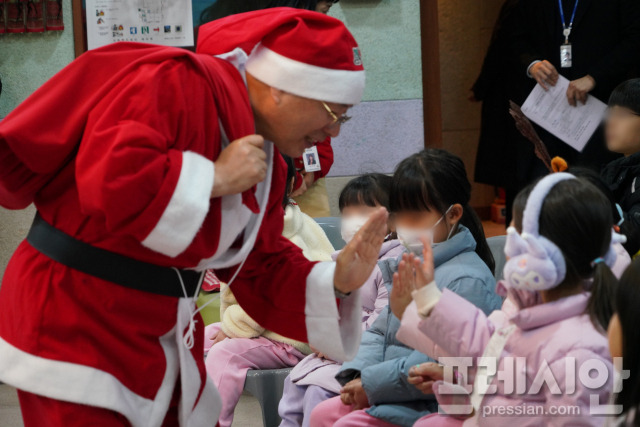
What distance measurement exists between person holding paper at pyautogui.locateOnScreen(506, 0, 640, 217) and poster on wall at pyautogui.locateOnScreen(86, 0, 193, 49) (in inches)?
72.5

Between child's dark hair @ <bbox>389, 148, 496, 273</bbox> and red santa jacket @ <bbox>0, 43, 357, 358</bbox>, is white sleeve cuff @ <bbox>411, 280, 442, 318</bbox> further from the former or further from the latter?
child's dark hair @ <bbox>389, 148, 496, 273</bbox>

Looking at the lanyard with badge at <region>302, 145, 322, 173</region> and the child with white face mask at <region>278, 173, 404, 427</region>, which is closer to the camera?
the child with white face mask at <region>278, 173, 404, 427</region>

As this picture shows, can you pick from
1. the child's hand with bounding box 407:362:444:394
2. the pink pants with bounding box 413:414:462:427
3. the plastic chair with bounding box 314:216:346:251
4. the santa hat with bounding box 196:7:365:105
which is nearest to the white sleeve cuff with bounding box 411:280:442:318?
the child's hand with bounding box 407:362:444:394

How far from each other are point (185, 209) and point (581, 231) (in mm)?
876

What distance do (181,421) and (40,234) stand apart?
Answer: 483 millimetres

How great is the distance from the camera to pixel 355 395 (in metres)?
2.43

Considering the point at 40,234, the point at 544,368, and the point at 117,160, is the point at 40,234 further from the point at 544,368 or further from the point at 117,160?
the point at 544,368

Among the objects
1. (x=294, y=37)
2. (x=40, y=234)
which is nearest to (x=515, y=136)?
(x=294, y=37)

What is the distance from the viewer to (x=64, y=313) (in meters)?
1.50

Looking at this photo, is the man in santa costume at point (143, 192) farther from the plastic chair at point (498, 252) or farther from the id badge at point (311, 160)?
the id badge at point (311, 160)

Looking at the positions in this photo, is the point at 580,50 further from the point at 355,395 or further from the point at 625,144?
the point at 355,395

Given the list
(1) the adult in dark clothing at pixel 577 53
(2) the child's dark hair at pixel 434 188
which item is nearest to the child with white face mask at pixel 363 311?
(2) the child's dark hair at pixel 434 188

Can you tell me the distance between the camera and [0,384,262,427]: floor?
371 cm

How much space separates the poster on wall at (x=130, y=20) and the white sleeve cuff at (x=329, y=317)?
2.93 m
